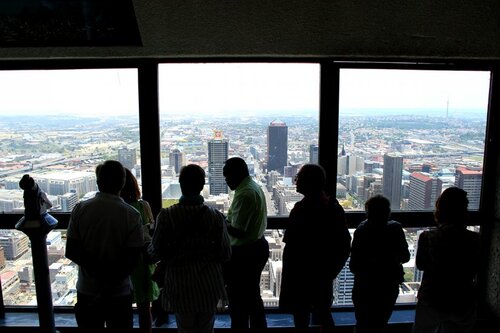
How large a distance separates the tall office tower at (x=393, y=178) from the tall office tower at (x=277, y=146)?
2.74 ft

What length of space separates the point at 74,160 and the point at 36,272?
875mm

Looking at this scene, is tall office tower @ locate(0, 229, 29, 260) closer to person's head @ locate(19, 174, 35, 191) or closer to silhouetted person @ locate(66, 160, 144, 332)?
person's head @ locate(19, 174, 35, 191)

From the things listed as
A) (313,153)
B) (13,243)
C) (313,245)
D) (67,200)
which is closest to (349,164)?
(313,153)

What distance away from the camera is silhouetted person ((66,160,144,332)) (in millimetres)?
1950

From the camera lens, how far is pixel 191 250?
1944mm

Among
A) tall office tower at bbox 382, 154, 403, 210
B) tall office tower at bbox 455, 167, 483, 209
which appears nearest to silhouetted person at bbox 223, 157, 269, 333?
tall office tower at bbox 382, 154, 403, 210

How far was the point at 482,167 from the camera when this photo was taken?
3090mm

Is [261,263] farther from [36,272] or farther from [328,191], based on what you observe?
[36,272]

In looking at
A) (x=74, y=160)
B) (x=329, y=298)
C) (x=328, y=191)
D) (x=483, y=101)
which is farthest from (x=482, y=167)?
(x=74, y=160)

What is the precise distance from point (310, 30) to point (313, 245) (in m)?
1.46

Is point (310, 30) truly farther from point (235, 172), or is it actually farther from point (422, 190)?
point (422, 190)

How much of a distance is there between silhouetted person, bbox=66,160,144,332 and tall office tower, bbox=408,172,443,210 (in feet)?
7.22

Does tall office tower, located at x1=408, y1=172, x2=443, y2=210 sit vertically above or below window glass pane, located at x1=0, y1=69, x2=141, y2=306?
below

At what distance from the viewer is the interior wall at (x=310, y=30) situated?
2.40 meters
